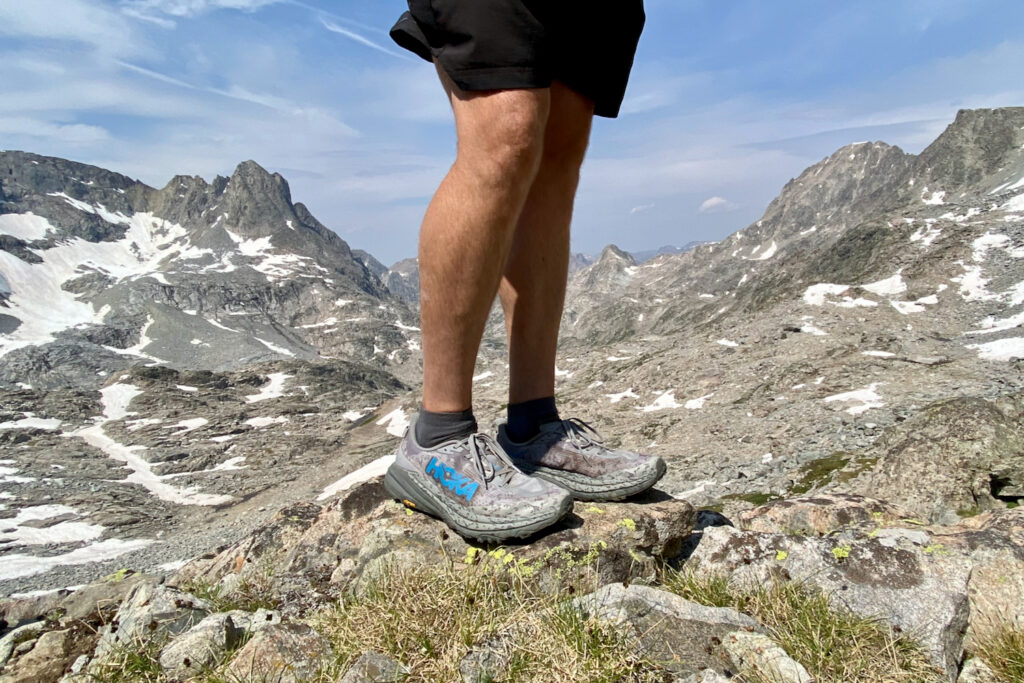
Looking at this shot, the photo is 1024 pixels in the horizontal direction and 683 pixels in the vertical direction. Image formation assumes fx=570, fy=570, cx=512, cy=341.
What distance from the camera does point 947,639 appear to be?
8.52 ft

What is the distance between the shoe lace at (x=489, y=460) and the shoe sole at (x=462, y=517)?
25 cm

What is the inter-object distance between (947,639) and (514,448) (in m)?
2.54

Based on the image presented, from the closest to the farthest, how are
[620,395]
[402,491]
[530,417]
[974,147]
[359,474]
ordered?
[402,491]
[530,417]
[620,395]
[359,474]
[974,147]

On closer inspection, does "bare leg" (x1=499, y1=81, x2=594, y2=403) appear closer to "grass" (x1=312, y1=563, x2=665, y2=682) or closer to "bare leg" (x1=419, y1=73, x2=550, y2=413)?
"bare leg" (x1=419, y1=73, x2=550, y2=413)

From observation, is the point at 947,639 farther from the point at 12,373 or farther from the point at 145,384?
the point at 12,373

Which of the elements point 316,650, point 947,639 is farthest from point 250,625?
point 947,639

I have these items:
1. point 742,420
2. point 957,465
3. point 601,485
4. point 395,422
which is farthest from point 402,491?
point 395,422

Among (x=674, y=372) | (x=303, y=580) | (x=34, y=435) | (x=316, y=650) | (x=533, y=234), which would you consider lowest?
(x=34, y=435)

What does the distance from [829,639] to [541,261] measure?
2669 millimetres

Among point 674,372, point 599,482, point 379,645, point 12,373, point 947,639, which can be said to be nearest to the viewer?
point 379,645

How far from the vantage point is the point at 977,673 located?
249 cm

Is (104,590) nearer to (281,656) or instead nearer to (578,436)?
(281,656)

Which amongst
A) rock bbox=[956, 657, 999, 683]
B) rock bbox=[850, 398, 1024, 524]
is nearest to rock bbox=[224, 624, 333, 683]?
rock bbox=[956, 657, 999, 683]

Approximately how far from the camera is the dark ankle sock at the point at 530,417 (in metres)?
4.08
